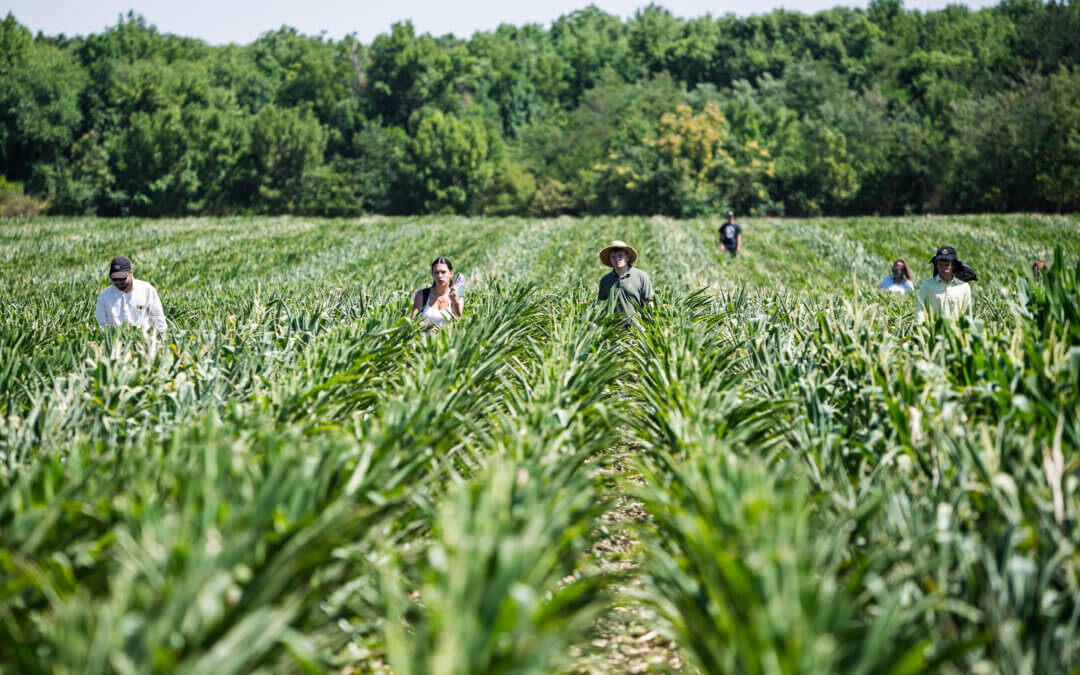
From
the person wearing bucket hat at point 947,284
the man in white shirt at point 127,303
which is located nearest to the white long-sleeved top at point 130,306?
the man in white shirt at point 127,303

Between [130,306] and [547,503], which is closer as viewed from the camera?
[547,503]

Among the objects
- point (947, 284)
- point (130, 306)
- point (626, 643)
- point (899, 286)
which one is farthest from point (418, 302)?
point (899, 286)

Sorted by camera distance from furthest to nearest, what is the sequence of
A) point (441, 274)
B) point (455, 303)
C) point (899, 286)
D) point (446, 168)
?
1. point (446, 168)
2. point (899, 286)
3. point (455, 303)
4. point (441, 274)

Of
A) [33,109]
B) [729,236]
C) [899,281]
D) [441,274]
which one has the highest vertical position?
[33,109]

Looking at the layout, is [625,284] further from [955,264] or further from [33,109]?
[33,109]

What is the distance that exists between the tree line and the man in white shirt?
1798 inches

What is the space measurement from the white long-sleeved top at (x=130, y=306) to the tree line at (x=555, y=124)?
4566cm

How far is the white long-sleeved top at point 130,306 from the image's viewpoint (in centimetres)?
702

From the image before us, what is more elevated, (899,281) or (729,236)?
(729,236)

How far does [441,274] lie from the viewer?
695 centimetres

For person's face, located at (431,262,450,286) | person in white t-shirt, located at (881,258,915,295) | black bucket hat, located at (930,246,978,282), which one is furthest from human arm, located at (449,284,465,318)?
person in white t-shirt, located at (881,258,915,295)

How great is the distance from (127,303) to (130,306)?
0.20ft

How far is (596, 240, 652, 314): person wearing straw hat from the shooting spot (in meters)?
7.64

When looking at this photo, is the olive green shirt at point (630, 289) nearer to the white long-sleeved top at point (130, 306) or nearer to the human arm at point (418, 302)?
the human arm at point (418, 302)
